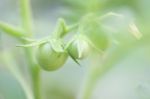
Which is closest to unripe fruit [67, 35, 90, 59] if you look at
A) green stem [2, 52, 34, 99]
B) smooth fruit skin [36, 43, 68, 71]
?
smooth fruit skin [36, 43, 68, 71]

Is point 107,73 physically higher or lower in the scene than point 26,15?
lower

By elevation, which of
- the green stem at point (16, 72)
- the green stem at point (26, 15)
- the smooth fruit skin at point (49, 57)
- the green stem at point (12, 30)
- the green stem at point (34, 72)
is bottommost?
the green stem at point (16, 72)

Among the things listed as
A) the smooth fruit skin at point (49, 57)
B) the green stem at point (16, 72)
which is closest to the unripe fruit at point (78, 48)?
the smooth fruit skin at point (49, 57)

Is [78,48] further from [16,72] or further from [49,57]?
[16,72]

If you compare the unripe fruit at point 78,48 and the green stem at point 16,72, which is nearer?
the unripe fruit at point 78,48

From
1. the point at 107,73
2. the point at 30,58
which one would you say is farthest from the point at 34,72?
the point at 107,73

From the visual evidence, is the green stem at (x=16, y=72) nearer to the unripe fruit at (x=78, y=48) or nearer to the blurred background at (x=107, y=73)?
the blurred background at (x=107, y=73)

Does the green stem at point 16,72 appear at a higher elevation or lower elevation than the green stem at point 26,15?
lower
